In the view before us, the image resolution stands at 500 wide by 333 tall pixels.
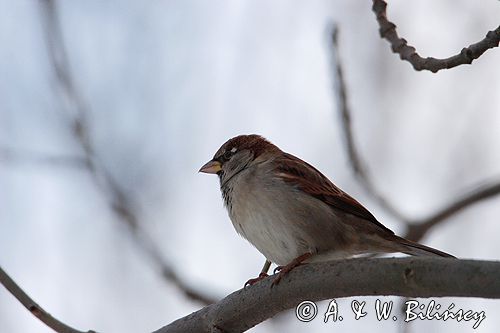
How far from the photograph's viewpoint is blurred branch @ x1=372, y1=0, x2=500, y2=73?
213 cm

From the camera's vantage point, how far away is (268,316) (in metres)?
2.49

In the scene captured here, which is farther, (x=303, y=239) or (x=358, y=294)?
(x=303, y=239)

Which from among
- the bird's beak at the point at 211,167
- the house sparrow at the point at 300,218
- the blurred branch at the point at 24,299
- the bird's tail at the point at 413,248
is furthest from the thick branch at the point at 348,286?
the bird's beak at the point at 211,167

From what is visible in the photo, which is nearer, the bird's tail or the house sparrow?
the bird's tail

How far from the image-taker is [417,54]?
2455 millimetres

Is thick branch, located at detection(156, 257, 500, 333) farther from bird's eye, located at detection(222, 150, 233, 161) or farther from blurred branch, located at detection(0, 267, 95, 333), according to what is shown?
bird's eye, located at detection(222, 150, 233, 161)

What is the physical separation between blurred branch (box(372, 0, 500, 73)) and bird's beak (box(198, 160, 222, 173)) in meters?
1.65

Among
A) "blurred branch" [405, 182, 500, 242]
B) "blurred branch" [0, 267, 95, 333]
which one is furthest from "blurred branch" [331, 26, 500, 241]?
"blurred branch" [0, 267, 95, 333]

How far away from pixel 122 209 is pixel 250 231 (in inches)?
27.8

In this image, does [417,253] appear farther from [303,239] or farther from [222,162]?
[222,162]

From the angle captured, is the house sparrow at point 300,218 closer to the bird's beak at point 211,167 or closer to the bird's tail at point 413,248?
the bird's tail at point 413,248

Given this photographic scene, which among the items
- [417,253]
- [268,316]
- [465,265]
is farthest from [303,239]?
[465,265]

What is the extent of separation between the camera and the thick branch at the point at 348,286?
1.88 metres

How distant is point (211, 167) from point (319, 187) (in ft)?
2.57
